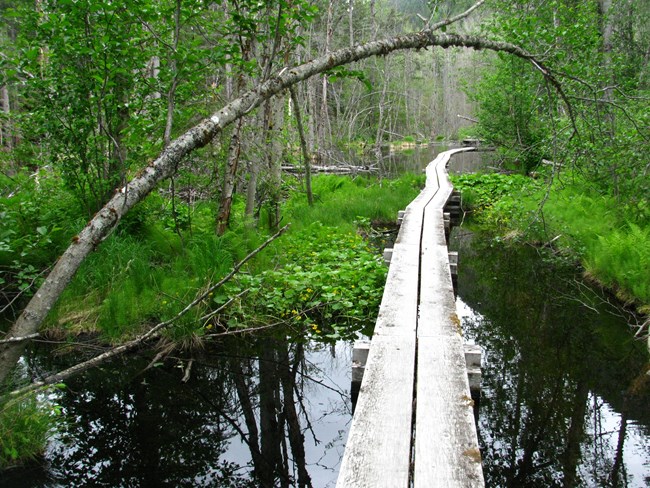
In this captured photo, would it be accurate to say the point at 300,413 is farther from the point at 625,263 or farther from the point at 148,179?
the point at 625,263

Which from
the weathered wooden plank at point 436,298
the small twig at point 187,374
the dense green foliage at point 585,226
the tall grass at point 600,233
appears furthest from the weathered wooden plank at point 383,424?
the tall grass at point 600,233

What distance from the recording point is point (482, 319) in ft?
22.9

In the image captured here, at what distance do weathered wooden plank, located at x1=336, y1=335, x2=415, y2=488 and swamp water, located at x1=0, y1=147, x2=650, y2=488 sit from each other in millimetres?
983

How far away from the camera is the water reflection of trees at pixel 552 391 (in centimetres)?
396

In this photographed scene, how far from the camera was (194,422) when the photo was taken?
4531 mm

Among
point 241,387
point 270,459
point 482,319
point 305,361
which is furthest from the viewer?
point 482,319

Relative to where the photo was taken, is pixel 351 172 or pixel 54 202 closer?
pixel 54 202

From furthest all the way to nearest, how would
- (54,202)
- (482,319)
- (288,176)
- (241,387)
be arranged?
(288,176), (54,202), (482,319), (241,387)

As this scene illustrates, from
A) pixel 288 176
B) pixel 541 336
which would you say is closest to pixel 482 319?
pixel 541 336

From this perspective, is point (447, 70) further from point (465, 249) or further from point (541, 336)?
point (541, 336)

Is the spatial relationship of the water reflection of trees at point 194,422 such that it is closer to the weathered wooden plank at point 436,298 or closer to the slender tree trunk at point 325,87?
the weathered wooden plank at point 436,298

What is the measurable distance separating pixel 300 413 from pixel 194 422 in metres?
0.99

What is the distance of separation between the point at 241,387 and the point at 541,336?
3808mm

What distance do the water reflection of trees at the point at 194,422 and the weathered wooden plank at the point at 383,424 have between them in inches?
39.4
